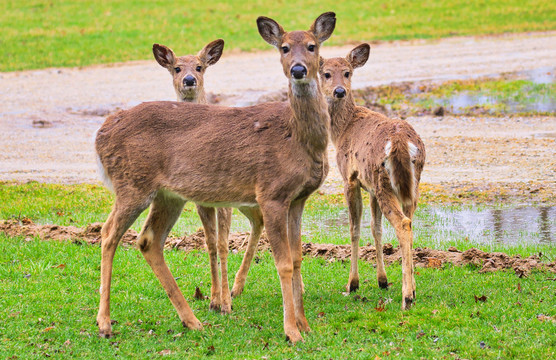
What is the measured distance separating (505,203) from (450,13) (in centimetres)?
2206

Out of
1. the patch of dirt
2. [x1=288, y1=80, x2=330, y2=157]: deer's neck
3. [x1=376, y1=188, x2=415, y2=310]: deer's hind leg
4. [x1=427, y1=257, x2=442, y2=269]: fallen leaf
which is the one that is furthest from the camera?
[x1=427, y1=257, x2=442, y2=269]: fallen leaf

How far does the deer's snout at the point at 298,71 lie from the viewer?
705 centimetres

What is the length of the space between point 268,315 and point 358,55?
417 centimetres

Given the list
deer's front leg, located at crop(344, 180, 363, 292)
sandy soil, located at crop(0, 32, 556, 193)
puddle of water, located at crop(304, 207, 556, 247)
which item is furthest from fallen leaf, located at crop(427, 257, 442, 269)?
sandy soil, located at crop(0, 32, 556, 193)

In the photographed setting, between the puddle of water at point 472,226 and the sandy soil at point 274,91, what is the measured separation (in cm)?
137

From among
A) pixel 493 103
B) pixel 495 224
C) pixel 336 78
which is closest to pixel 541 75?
pixel 493 103

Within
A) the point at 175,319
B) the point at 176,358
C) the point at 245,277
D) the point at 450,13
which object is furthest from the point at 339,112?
the point at 450,13

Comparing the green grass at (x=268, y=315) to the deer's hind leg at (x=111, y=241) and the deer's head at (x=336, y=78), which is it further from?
the deer's head at (x=336, y=78)

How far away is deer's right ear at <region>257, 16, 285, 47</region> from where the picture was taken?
297 inches

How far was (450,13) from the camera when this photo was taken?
32812 millimetres

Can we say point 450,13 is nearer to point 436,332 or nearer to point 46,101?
point 46,101

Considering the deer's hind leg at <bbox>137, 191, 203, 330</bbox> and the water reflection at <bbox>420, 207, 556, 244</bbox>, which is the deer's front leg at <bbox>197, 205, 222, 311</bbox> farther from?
the water reflection at <bbox>420, 207, 556, 244</bbox>

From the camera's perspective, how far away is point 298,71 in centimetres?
705

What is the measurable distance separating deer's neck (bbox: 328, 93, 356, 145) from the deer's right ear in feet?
7.56
